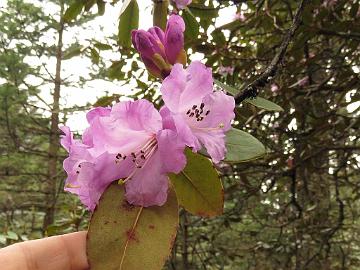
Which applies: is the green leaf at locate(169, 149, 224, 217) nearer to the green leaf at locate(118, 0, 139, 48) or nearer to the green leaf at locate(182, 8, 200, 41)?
the green leaf at locate(118, 0, 139, 48)

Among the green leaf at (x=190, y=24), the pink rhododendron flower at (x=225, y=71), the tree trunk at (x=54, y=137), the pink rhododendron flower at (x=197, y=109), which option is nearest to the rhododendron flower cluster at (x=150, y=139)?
the pink rhododendron flower at (x=197, y=109)

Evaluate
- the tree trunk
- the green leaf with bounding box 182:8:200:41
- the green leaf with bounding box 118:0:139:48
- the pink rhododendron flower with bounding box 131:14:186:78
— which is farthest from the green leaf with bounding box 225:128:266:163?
the tree trunk

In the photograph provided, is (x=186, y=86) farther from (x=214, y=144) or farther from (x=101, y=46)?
(x=101, y=46)

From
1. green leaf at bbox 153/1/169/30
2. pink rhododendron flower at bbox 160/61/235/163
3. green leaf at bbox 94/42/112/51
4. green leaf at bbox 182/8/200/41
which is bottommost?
pink rhododendron flower at bbox 160/61/235/163

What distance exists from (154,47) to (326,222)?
2.77m

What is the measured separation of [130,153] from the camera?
0.54 m

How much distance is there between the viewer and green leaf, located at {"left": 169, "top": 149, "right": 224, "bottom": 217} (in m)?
0.56

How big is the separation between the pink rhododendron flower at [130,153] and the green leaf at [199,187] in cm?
4

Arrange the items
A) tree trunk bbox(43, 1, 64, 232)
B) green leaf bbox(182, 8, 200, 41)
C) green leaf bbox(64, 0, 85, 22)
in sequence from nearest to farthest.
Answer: green leaf bbox(182, 8, 200, 41) < green leaf bbox(64, 0, 85, 22) < tree trunk bbox(43, 1, 64, 232)

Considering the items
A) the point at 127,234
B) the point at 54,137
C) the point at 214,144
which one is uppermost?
the point at 54,137

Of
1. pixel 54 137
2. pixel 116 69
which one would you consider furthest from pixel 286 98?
pixel 54 137

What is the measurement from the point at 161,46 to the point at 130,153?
0.17 m

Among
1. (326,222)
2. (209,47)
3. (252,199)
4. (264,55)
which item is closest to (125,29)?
(209,47)

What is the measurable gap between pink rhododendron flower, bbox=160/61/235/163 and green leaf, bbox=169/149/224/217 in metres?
0.02
